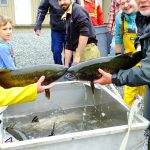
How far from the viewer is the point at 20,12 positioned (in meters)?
17.6

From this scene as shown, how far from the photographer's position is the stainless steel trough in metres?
2.23

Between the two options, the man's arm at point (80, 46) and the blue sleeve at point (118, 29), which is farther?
the blue sleeve at point (118, 29)

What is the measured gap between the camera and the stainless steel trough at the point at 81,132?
2.23m

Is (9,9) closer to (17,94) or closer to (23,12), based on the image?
(23,12)

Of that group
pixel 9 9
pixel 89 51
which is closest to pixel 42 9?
pixel 89 51

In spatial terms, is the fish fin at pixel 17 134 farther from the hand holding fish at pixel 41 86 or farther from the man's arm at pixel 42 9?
the man's arm at pixel 42 9

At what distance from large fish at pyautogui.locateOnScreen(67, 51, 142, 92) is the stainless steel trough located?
0.36 meters

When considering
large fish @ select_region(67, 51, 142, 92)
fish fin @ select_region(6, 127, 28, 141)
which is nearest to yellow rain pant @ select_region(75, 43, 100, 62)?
large fish @ select_region(67, 51, 142, 92)

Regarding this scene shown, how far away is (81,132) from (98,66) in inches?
29.1

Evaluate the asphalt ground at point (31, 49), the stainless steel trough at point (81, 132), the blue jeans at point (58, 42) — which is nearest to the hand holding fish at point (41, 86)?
the stainless steel trough at point (81, 132)

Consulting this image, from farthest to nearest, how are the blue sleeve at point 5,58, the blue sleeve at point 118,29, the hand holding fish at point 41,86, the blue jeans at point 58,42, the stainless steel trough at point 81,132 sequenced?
the blue jeans at point 58,42, the blue sleeve at point 118,29, the blue sleeve at point 5,58, the hand holding fish at point 41,86, the stainless steel trough at point 81,132

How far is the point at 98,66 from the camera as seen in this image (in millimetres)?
2834

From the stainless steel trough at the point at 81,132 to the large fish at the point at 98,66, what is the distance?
365mm

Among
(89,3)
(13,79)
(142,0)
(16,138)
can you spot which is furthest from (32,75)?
(89,3)
